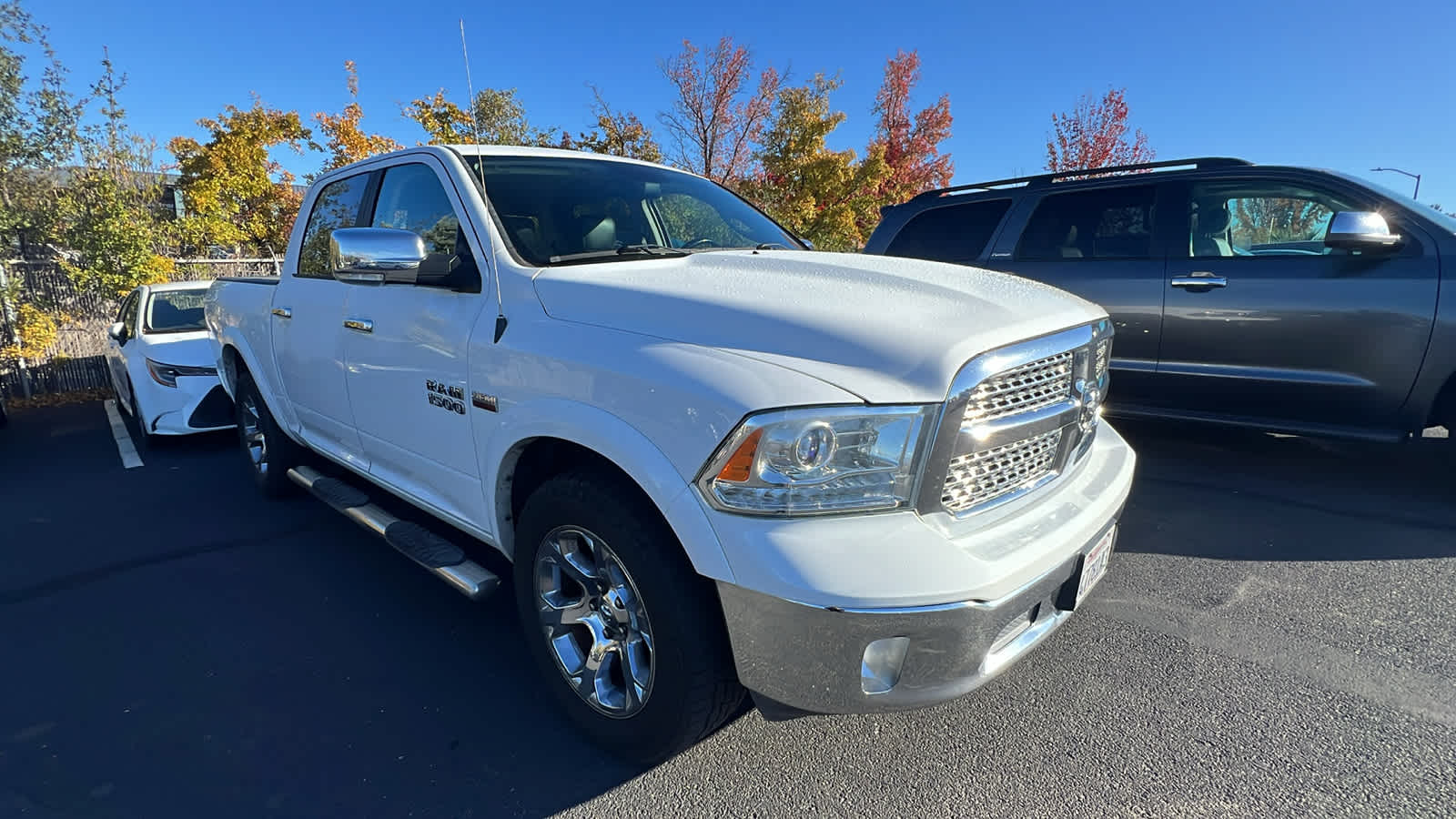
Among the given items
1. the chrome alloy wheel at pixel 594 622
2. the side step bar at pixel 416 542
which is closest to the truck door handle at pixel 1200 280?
the chrome alloy wheel at pixel 594 622

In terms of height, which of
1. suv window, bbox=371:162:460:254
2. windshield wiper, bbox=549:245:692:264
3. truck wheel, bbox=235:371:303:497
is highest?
suv window, bbox=371:162:460:254

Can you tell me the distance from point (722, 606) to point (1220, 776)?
1.61 metres

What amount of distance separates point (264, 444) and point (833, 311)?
4333 mm

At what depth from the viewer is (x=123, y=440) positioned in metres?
6.98

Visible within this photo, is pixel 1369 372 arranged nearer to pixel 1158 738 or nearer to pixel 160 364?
pixel 1158 738

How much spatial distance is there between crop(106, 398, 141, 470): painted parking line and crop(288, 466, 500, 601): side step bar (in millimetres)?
3684

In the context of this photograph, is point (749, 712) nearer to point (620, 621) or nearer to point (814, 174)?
point (620, 621)

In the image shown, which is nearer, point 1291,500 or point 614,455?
point 614,455

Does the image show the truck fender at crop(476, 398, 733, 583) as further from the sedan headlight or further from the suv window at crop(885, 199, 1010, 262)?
the sedan headlight

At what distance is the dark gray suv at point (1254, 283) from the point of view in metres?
3.83

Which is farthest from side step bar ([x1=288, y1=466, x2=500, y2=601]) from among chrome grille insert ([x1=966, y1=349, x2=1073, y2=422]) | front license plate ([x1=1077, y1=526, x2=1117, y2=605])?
front license plate ([x1=1077, y1=526, x2=1117, y2=605])

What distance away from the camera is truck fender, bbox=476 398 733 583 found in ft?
5.52

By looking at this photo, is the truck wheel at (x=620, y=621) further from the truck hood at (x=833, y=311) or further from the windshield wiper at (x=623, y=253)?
the windshield wiper at (x=623, y=253)

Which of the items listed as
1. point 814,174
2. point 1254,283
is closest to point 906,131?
point 814,174
